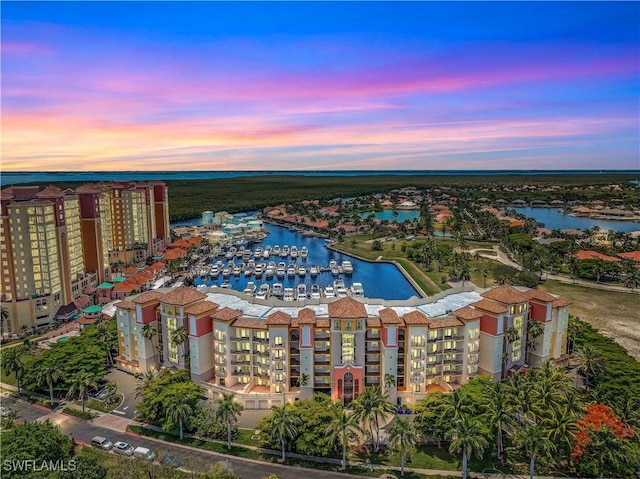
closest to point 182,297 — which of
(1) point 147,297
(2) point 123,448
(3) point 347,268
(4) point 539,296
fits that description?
(1) point 147,297

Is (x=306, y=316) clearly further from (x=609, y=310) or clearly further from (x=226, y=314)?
(x=609, y=310)

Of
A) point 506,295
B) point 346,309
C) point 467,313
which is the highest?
point 506,295

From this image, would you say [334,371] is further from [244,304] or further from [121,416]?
[121,416]

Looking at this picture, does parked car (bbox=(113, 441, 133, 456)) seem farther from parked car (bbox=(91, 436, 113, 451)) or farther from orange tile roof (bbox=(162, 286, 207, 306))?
orange tile roof (bbox=(162, 286, 207, 306))

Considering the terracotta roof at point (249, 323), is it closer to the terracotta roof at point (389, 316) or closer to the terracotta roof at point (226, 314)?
the terracotta roof at point (226, 314)

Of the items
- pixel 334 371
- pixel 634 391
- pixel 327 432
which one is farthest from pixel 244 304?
pixel 634 391

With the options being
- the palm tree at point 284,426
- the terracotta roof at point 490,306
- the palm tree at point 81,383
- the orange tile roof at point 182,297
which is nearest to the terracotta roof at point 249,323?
the orange tile roof at point 182,297
